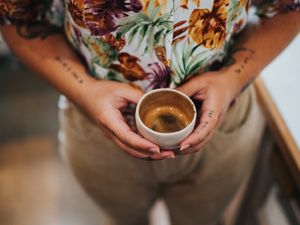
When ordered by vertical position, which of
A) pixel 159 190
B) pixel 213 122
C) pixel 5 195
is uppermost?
pixel 213 122

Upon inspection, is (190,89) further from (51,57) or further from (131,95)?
(51,57)

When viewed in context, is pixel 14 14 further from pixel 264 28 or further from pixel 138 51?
pixel 264 28

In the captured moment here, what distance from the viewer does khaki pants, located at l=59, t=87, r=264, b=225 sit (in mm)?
762

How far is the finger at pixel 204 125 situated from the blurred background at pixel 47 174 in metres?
0.28

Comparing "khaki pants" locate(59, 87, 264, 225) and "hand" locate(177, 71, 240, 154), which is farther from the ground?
"hand" locate(177, 71, 240, 154)

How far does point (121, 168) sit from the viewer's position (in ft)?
2.57

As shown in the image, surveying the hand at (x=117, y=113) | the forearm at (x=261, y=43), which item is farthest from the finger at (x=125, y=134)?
the forearm at (x=261, y=43)

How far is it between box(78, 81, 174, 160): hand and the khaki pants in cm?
11

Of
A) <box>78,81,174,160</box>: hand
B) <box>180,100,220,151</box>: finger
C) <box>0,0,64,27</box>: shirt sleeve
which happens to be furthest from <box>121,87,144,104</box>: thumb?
<box>0,0,64,27</box>: shirt sleeve

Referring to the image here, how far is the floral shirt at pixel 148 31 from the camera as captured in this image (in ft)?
1.85

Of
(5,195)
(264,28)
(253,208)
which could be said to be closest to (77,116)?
(264,28)

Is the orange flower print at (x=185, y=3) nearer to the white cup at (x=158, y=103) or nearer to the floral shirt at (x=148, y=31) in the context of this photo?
the floral shirt at (x=148, y=31)

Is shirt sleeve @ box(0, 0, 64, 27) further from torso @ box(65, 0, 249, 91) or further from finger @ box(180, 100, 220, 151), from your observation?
finger @ box(180, 100, 220, 151)

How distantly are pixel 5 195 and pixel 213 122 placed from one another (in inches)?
45.0
